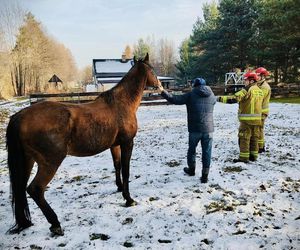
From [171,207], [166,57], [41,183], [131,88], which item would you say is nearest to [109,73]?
[131,88]

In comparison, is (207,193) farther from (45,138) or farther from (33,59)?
(33,59)

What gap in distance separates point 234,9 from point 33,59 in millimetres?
35988

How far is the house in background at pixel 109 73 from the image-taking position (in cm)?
3958

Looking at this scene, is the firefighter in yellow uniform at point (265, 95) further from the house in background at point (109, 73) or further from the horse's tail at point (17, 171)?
the house in background at point (109, 73)

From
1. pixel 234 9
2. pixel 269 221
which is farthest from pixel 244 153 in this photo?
pixel 234 9

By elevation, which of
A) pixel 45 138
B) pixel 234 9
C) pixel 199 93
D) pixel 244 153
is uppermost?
pixel 234 9

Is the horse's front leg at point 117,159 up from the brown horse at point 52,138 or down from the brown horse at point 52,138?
down

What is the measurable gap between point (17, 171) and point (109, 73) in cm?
4028

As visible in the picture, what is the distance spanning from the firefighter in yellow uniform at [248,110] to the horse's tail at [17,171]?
4497mm

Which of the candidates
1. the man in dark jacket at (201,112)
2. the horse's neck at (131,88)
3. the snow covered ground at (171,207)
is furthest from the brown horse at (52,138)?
the man in dark jacket at (201,112)

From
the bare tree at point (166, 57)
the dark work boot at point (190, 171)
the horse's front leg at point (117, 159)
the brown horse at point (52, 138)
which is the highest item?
the bare tree at point (166, 57)

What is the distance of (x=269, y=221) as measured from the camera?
3975mm

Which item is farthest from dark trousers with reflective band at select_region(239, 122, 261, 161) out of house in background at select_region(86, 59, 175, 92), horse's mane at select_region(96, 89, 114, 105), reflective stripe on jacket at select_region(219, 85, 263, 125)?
house in background at select_region(86, 59, 175, 92)

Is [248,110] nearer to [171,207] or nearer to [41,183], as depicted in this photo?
[171,207]
